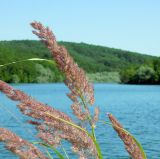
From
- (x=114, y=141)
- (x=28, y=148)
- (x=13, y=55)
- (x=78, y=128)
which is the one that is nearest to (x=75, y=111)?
(x=78, y=128)

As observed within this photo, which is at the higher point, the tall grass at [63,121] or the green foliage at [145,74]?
the tall grass at [63,121]

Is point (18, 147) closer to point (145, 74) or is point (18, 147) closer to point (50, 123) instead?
point (50, 123)

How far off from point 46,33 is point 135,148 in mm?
471

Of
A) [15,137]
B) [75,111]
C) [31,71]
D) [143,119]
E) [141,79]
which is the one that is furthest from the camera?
[31,71]

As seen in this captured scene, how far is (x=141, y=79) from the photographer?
15412 centimetres

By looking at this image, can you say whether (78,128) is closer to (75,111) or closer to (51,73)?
(75,111)

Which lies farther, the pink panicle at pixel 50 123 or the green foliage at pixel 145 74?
the green foliage at pixel 145 74

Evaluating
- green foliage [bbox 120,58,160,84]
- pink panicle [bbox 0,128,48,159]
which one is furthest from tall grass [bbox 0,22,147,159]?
green foliage [bbox 120,58,160,84]

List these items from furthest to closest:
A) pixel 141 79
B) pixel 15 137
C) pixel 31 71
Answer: pixel 31 71 → pixel 141 79 → pixel 15 137

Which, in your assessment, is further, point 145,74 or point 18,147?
point 145,74

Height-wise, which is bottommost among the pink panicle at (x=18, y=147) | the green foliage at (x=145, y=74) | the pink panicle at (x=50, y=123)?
the green foliage at (x=145, y=74)

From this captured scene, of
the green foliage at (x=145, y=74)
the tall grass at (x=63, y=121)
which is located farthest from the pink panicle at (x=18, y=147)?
the green foliage at (x=145, y=74)

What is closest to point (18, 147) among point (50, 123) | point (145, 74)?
point (50, 123)

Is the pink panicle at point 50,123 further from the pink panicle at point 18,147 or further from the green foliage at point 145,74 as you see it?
the green foliage at point 145,74
